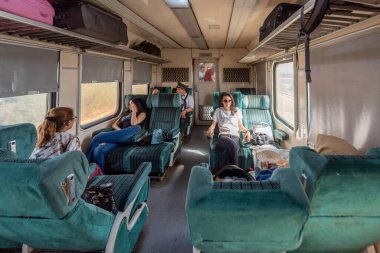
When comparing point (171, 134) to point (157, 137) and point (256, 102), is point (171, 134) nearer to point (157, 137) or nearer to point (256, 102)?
point (157, 137)

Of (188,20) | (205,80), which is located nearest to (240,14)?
(188,20)

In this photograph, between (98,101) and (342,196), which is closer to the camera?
(342,196)

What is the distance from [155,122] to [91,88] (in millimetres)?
1172

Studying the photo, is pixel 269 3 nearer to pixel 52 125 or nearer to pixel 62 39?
pixel 62 39

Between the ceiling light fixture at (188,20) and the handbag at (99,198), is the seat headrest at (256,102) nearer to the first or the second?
the ceiling light fixture at (188,20)

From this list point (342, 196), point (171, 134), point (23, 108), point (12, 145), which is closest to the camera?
point (342, 196)

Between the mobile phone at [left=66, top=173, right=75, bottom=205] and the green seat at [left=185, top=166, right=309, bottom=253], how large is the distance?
1.77 ft

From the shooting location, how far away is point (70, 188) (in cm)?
109

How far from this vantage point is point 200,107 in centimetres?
774

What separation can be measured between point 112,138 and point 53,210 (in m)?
2.61

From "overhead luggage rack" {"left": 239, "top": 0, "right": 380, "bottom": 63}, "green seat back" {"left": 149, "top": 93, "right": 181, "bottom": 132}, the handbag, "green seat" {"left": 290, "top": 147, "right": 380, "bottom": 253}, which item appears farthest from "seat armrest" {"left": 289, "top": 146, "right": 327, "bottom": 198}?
"green seat back" {"left": 149, "top": 93, "right": 181, "bottom": 132}

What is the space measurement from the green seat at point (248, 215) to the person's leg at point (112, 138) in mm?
2814

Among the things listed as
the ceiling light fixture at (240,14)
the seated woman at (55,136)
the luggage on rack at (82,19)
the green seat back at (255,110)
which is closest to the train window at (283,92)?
the green seat back at (255,110)

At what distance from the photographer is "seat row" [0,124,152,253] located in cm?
99
